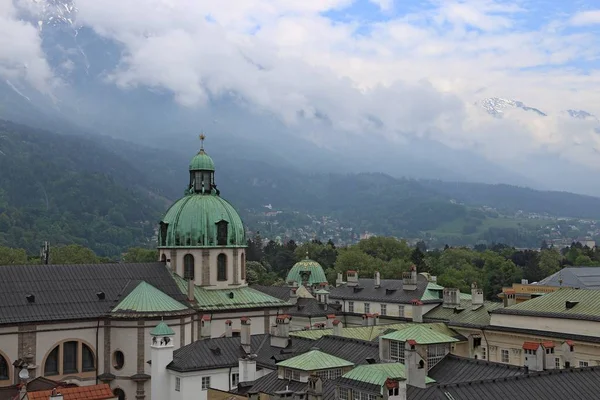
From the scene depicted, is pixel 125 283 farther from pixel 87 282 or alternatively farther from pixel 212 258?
pixel 212 258

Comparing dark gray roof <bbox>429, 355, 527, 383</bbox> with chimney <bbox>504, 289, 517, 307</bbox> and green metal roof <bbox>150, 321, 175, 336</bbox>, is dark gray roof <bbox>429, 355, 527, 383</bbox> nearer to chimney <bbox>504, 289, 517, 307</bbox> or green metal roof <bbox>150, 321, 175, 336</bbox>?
green metal roof <bbox>150, 321, 175, 336</bbox>

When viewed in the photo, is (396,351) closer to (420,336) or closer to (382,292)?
(420,336)

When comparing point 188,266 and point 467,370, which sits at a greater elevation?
point 188,266

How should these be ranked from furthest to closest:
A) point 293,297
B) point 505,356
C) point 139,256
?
1. point 139,256
2. point 293,297
3. point 505,356

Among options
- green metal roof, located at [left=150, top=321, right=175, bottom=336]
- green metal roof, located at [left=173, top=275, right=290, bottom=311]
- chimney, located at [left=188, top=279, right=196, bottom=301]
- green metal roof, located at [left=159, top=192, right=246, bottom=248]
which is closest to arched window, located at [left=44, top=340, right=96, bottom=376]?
green metal roof, located at [left=150, top=321, right=175, bottom=336]

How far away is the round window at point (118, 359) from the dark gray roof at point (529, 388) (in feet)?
112

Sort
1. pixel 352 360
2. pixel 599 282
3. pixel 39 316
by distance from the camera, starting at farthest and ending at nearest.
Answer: pixel 599 282, pixel 39 316, pixel 352 360

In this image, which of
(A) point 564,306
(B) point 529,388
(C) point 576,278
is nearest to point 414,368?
(B) point 529,388

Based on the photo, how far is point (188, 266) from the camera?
234ft

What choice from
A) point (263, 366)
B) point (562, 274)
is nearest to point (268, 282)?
point (562, 274)

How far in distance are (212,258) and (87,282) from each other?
487 inches

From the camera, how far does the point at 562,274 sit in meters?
111

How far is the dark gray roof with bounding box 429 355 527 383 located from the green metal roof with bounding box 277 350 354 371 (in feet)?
16.8

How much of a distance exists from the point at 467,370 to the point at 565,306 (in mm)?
19468
